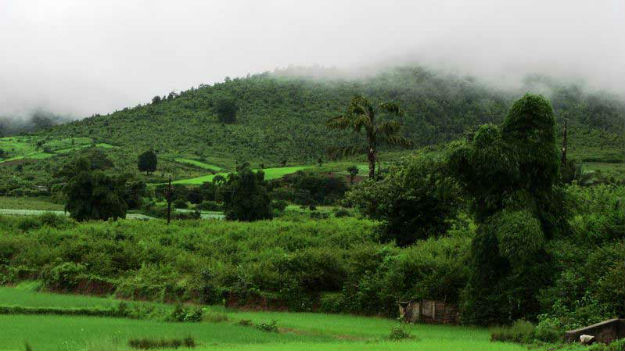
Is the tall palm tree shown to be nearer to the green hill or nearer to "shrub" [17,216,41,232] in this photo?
"shrub" [17,216,41,232]

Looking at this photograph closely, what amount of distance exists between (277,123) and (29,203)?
51.8 m

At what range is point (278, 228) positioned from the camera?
126 ft

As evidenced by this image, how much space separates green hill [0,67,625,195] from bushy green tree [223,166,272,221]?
37.6m

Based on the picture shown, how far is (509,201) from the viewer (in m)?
19.7

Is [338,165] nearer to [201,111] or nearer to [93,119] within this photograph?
[201,111]

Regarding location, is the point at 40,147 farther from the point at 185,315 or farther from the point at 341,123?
the point at 185,315

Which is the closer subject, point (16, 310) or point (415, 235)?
point (16, 310)

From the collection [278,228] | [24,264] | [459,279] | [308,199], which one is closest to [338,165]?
[308,199]

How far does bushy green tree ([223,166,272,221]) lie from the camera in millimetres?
53219

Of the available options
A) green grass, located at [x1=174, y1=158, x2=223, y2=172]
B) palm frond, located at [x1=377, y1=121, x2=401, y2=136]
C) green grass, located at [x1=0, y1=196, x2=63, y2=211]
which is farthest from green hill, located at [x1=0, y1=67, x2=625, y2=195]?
palm frond, located at [x1=377, y1=121, x2=401, y2=136]

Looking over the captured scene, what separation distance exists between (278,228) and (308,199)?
110 ft

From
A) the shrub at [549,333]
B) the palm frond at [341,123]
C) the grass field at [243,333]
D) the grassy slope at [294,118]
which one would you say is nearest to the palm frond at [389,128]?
the palm frond at [341,123]

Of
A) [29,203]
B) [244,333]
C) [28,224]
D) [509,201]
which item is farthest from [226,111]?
[509,201]

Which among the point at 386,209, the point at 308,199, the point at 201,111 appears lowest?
the point at 308,199
